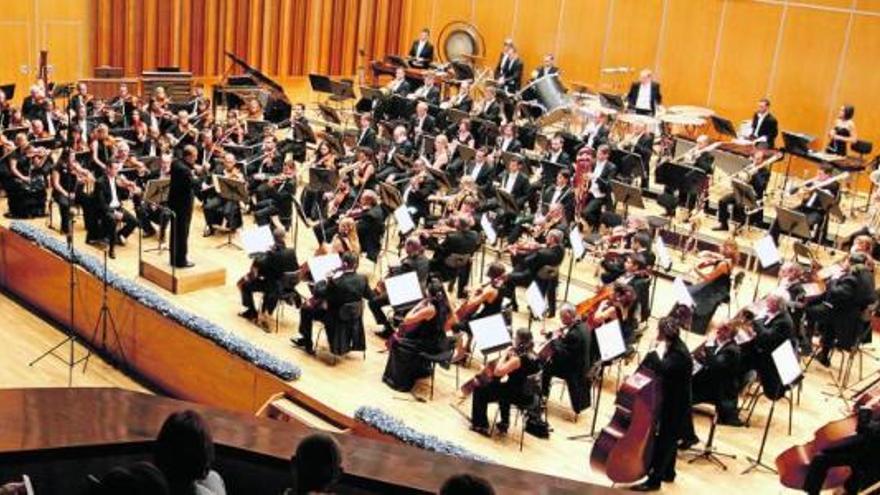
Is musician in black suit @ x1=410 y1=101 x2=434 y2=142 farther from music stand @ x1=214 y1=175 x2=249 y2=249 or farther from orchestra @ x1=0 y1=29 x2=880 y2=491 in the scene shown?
music stand @ x1=214 y1=175 x2=249 y2=249

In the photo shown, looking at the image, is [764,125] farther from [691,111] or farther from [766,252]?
[766,252]

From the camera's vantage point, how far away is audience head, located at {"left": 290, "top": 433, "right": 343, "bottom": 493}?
366 cm

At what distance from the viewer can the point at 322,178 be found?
12.9 m

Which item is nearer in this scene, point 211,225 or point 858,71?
point 211,225

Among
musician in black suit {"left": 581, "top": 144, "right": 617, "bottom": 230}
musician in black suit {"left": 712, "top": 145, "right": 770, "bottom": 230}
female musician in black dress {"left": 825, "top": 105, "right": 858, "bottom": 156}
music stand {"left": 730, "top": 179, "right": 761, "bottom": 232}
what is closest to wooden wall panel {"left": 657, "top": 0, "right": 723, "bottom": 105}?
female musician in black dress {"left": 825, "top": 105, "right": 858, "bottom": 156}

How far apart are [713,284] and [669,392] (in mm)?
3402

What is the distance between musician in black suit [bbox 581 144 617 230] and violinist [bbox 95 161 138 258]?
235 inches

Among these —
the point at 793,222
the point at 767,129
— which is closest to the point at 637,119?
the point at 767,129

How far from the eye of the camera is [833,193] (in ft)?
44.3

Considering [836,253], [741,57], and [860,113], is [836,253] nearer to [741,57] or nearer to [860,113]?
[860,113]

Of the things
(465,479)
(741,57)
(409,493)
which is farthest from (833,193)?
(465,479)

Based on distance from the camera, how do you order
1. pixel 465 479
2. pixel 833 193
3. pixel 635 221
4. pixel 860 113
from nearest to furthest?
pixel 465 479, pixel 635 221, pixel 833 193, pixel 860 113

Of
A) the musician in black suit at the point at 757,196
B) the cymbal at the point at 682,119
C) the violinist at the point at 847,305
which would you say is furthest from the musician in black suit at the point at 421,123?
the violinist at the point at 847,305

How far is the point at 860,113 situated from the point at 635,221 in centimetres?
743
